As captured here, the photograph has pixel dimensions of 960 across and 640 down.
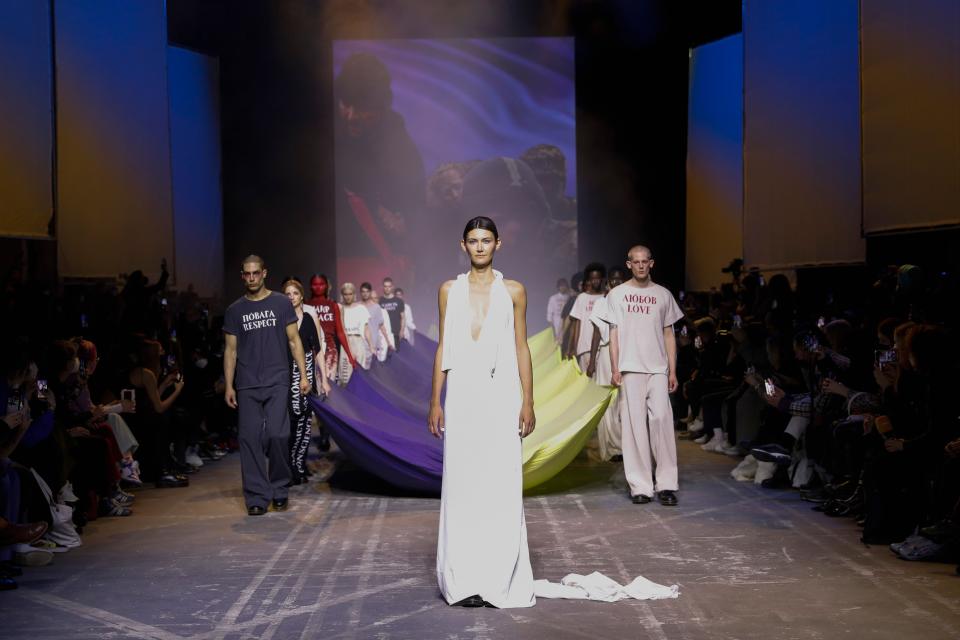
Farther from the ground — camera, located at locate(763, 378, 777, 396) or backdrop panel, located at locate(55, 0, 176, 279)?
backdrop panel, located at locate(55, 0, 176, 279)

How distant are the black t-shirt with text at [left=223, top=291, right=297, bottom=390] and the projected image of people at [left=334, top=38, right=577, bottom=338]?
38.6 ft

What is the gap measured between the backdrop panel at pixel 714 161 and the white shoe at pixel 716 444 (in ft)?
19.6

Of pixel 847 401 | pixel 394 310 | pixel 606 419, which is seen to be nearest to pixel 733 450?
pixel 606 419

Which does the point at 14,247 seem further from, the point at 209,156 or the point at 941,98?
the point at 209,156

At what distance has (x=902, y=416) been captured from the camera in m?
5.81

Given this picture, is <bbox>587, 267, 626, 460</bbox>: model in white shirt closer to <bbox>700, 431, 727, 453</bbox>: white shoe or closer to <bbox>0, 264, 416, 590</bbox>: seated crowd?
<bbox>700, 431, 727, 453</bbox>: white shoe

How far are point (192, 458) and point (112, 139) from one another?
146 inches

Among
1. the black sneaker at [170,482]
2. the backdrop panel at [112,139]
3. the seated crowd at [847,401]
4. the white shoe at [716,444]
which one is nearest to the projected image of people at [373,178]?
the backdrop panel at [112,139]

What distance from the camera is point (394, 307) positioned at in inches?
627

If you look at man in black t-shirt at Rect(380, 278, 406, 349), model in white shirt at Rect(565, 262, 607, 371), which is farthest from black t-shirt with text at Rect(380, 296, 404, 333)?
model in white shirt at Rect(565, 262, 607, 371)

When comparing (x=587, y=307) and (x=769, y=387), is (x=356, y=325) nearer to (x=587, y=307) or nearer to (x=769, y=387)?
(x=587, y=307)

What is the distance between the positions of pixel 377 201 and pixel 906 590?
49.3 ft

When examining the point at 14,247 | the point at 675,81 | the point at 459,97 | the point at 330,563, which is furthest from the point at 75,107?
the point at 675,81

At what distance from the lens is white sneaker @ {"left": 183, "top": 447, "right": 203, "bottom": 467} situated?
9.02 meters
